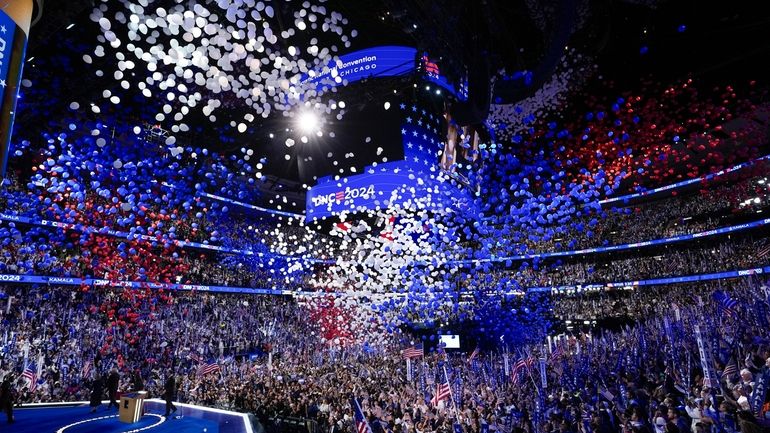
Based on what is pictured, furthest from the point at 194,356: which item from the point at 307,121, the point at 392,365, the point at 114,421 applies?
the point at 307,121

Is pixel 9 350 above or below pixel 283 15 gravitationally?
below

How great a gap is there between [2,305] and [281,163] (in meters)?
21.0

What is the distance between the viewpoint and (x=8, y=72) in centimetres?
252

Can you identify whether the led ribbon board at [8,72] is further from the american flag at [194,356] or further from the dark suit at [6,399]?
the american flag at [194,356]

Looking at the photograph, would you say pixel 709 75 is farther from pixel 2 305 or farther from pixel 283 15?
pixel 2 305

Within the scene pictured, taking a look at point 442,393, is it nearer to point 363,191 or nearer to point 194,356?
point 194,356

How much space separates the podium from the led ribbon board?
11.4 metres

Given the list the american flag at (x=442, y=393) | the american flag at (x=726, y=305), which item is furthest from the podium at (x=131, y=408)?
the american flag at (x=726, y=305)

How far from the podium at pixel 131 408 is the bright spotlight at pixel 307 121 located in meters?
17.0

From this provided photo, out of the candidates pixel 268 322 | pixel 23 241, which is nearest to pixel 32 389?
pixel 23 241

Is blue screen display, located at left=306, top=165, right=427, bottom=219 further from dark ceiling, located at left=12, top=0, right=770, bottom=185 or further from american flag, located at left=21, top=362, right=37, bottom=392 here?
american flag, located at left=21, top=362, right=37, bottom=392

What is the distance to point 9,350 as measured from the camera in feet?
57.4

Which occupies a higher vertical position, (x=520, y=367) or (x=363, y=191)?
(x=363, y=191)

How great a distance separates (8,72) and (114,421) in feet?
39.6
